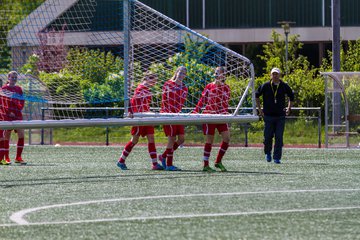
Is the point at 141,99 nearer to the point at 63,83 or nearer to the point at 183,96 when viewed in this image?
the point at 183,96

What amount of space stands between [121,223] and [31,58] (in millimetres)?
8844

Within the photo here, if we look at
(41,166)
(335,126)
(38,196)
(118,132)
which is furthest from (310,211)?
(118,132)

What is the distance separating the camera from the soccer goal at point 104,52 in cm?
1903

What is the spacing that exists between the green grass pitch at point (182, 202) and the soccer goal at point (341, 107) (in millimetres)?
9129

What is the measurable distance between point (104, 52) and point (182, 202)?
6562mm

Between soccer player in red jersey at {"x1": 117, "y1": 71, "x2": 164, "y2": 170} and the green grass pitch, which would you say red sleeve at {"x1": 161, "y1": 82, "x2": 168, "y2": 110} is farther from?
the green grass pitch

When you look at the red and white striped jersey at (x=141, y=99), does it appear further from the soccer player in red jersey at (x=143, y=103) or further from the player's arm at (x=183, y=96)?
the player's arm at (x=183, y=96)

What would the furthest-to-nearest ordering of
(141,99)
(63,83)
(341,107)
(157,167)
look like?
(341,107) → (63,83) → (157,167) → (141,99)

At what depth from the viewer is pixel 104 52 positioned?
19.1 meters

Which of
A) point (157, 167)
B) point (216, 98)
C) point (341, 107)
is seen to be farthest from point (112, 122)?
point (341, 107)

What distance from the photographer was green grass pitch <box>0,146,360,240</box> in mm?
10375

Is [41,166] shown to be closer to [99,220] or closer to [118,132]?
[99,220]

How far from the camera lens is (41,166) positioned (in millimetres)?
21453

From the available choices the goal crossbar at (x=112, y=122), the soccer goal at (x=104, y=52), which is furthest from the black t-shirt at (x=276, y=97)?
the goal crossbar at (x=112, y=122)
